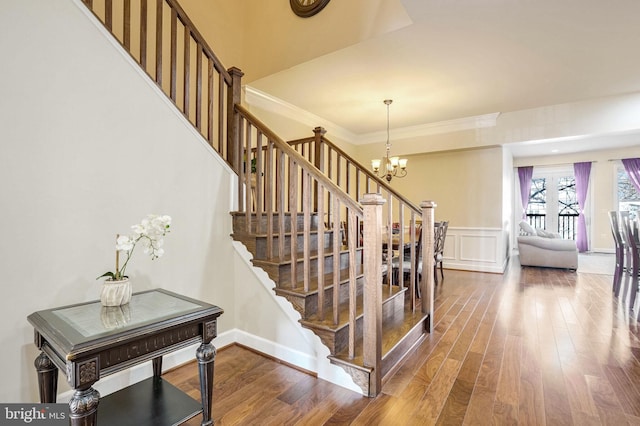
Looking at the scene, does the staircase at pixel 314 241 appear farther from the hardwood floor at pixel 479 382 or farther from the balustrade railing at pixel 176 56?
the hardwood floor at pixel 479 382

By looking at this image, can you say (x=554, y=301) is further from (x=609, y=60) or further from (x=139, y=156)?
(x=139, y=156)

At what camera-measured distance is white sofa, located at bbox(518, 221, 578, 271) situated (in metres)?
5.57

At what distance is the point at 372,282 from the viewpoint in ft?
5.90

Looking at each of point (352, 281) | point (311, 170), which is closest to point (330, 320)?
point (352, 281)

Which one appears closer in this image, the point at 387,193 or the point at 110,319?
the point at 110,319

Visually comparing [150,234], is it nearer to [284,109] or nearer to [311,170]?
[311,170]

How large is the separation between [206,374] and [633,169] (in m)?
10.3

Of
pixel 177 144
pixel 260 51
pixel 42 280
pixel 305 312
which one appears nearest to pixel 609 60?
pixel 260 51

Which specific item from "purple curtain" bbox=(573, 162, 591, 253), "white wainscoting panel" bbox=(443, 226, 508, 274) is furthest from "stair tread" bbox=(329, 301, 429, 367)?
"purple curtain" bbox=(573, 162, 591, 253)

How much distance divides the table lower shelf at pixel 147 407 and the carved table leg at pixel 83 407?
1.48 ft

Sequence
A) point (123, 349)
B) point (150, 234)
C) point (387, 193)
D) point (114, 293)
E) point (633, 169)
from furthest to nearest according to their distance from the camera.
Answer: point (633, 169) → point (387, 193) → point (150, 234) → point (114, 293) → point (123, 349)

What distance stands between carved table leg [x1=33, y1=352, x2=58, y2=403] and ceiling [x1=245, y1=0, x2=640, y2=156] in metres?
3.46

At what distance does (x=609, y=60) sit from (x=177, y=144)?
4.81 meters

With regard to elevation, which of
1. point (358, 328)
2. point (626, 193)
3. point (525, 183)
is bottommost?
point (358, 328)
